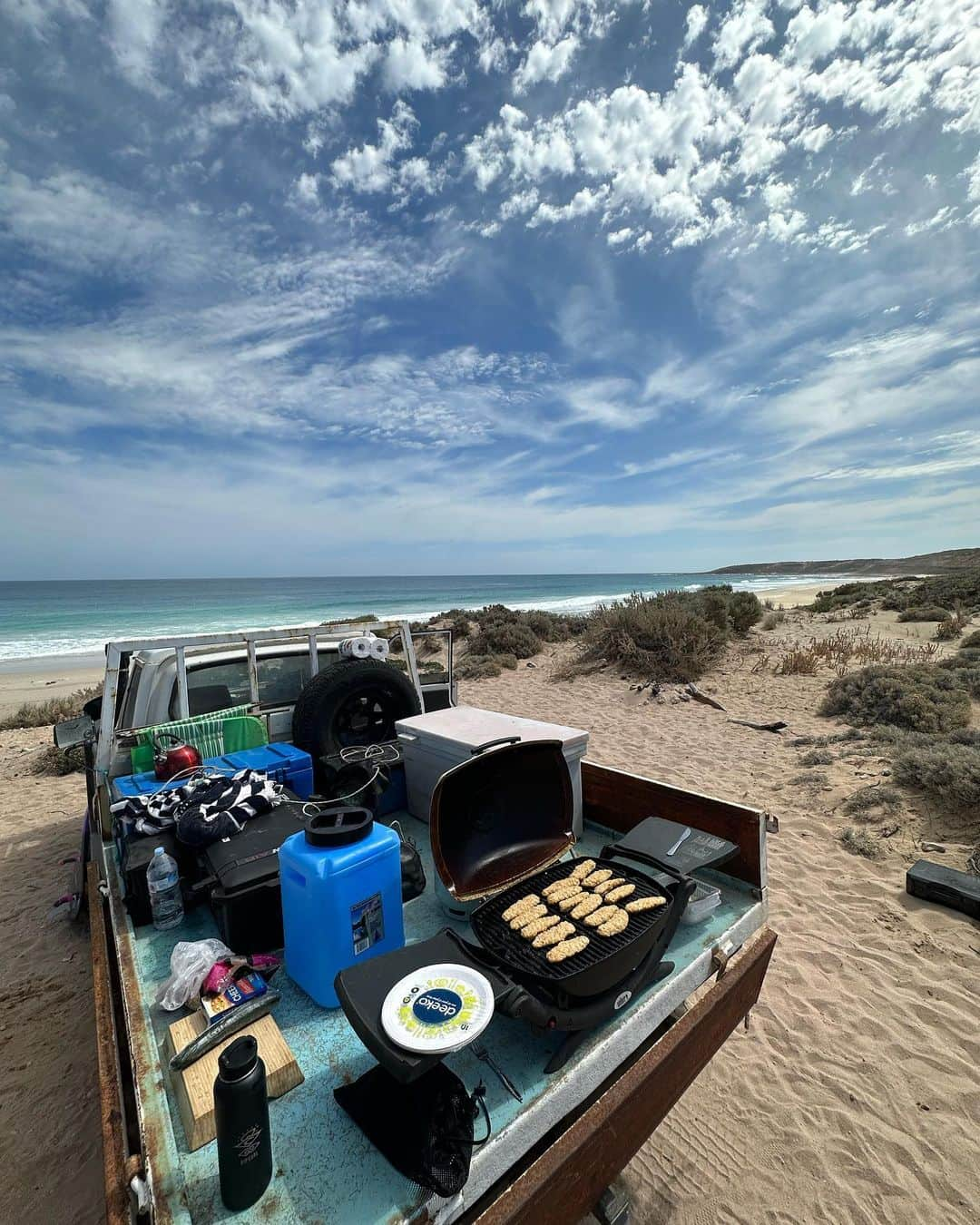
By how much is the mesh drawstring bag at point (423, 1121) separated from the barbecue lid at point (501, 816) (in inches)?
30.9

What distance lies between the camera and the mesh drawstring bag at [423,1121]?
1231 millimetres

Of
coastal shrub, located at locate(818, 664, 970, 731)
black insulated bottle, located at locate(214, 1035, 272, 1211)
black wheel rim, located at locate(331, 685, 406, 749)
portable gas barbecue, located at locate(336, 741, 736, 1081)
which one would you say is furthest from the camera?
coastal shrub, located at locate(818, 664, 970, 731)

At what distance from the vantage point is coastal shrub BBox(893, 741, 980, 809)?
495cm

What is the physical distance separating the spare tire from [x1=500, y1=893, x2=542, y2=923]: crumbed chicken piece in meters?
1.92

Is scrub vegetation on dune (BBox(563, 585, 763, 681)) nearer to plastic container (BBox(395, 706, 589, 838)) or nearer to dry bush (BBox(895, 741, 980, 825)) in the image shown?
dry bush (BBox(895, 741, 980, 825))

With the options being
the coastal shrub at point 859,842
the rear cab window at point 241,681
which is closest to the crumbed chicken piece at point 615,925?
the rear cab window at point 241,681

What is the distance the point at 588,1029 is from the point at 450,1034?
0.57 m

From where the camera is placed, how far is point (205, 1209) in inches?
47.6

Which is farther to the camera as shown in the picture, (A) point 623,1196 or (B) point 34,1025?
(B) point 34,1025

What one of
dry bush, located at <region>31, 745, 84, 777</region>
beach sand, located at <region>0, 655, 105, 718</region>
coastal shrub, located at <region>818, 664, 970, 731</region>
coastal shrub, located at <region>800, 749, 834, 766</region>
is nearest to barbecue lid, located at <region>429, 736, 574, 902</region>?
coastal shrub, located at <region>800, 749, 834, 766</region>

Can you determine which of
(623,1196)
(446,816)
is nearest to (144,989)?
(446,816)

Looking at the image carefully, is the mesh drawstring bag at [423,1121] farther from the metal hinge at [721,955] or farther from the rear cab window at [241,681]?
the rear cab window at [241,681]

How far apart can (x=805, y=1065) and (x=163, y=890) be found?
312 centimetres

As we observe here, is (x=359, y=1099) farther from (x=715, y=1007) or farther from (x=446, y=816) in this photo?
(x=715, y=1007)
